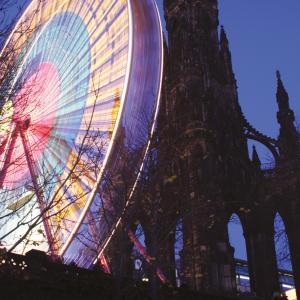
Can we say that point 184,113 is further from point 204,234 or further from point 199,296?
point 199,296

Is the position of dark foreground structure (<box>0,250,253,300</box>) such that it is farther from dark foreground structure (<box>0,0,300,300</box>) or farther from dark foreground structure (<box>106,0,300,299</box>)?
dark foreground structure (<box>106,0,300,299</box>)

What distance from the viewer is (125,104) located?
19.0 metres

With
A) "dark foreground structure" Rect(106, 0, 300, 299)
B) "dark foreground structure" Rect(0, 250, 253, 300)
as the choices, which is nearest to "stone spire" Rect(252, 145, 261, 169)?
"dark foreground structure" Rect(106, 0, 300, 299)

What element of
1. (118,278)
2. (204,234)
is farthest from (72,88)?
(204,234)

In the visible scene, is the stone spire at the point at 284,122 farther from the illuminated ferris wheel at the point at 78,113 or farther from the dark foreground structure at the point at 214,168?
the illuminated ferris wheel at the point at 78,113

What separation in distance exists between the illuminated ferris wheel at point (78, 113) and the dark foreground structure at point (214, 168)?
21.2ft

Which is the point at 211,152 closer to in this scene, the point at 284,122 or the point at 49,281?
the point at 284,122

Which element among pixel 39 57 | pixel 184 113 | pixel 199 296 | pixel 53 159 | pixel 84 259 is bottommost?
pixel 199 296

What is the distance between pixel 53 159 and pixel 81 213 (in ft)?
12.1

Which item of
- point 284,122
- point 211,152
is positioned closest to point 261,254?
point 211,152

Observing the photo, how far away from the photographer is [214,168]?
134 ft

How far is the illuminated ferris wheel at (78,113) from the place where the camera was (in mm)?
18234

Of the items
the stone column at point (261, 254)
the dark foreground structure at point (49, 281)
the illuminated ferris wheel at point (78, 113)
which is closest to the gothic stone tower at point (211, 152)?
the stone column at point (261, 254)

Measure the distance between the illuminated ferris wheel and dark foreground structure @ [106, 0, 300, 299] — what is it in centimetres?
646
